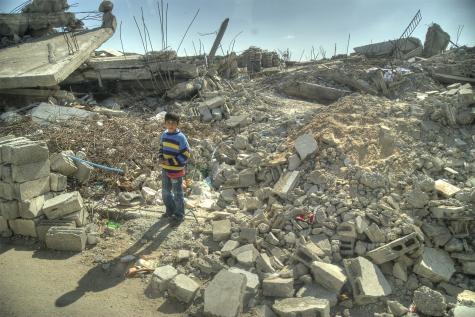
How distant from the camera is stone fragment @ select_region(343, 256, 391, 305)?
349 centimetres

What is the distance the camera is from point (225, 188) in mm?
5672

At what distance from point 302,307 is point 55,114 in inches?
269

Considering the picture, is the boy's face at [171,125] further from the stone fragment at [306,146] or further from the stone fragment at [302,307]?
the stone fragment at [302,307]

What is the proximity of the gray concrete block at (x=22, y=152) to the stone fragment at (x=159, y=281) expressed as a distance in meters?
2.12

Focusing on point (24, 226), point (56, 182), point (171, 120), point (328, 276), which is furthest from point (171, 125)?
point (328, 276)

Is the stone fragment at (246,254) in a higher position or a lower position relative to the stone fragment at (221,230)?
lower

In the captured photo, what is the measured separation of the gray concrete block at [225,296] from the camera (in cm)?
322

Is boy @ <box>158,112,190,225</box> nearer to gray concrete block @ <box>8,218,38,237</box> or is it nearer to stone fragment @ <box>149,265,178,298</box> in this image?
stone fragment @ <box>149,265,178,298</box>

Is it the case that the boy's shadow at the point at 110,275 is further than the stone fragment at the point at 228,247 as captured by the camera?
No

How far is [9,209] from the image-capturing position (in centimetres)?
436

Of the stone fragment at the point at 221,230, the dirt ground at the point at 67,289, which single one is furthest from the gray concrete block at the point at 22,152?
the stone fragment at the point at 221,230

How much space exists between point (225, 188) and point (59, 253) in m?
2.53

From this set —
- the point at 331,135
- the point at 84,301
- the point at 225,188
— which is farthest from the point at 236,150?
the point at 84,301

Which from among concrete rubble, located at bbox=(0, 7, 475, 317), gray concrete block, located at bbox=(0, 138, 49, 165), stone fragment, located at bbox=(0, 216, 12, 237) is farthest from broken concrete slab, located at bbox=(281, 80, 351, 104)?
stone fragment, located at bbox=(0, 216, 12, 237)
